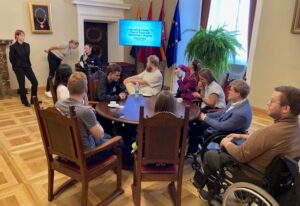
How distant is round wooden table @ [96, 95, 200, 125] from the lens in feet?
7.07

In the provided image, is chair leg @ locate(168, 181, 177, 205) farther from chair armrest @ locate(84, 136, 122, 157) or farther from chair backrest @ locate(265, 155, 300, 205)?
chair backrest @ locate(265, 155, 300, 205)

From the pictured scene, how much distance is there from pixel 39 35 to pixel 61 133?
4.30 meters

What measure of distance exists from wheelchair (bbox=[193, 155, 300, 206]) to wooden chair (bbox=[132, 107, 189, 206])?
33cm

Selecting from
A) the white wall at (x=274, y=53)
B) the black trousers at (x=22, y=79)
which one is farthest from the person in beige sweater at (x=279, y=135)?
the black trousers at (x=22, y=79)

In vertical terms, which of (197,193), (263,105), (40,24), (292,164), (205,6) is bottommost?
(197,193)

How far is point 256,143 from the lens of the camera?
145cm

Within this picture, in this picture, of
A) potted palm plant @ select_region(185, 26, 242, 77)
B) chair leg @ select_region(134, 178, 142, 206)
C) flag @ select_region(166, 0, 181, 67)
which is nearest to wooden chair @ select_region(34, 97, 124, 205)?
chair leg @ select_region(134, 178, 142, 206)

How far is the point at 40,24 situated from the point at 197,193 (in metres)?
4.74

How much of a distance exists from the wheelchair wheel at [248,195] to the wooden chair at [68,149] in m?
0.88

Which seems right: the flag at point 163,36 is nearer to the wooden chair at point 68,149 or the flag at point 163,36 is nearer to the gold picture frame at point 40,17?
the gold picture frame at point 40,17

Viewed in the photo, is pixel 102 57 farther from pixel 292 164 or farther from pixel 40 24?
pixel 292 164

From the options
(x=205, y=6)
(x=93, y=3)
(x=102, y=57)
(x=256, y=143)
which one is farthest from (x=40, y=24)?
(x=256, y=143)

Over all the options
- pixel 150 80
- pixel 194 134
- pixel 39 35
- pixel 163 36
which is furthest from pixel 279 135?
pixel 39 35

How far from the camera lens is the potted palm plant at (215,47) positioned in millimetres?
4320
